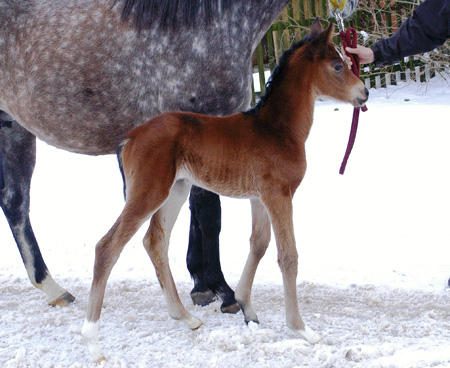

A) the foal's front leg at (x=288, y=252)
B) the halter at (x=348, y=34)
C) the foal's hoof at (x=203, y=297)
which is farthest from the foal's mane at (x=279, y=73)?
the foal's hoof at (x=203, y=297)

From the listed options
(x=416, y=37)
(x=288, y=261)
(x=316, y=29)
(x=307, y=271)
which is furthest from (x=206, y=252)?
(x=416, y=37)

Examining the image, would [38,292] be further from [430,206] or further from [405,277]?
[430,206]

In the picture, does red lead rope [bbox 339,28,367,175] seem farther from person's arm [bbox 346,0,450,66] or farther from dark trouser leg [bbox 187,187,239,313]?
dark trouser leg [bbox 187,187,239,313]

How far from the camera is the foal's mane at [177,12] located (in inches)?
122

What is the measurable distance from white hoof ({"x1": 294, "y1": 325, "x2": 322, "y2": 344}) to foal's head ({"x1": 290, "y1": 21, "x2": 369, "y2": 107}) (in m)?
1.14

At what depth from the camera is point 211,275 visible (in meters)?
3.42

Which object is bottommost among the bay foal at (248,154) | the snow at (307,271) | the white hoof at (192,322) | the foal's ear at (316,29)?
the snow at (307,271)

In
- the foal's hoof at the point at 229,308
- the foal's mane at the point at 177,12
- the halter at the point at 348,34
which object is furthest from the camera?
the foal's hoof at the point at 229,308

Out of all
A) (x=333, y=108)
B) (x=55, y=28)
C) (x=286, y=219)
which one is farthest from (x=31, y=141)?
(x=333, y=108)

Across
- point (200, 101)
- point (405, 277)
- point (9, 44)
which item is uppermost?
point (9, 44)

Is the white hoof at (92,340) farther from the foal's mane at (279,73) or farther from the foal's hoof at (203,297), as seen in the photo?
the foal's mane at (279,73)

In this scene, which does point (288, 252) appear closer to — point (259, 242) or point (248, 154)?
point (259, 242)

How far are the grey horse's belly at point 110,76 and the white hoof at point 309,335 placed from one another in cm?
126

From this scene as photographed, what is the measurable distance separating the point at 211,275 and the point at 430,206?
8.63 ft
